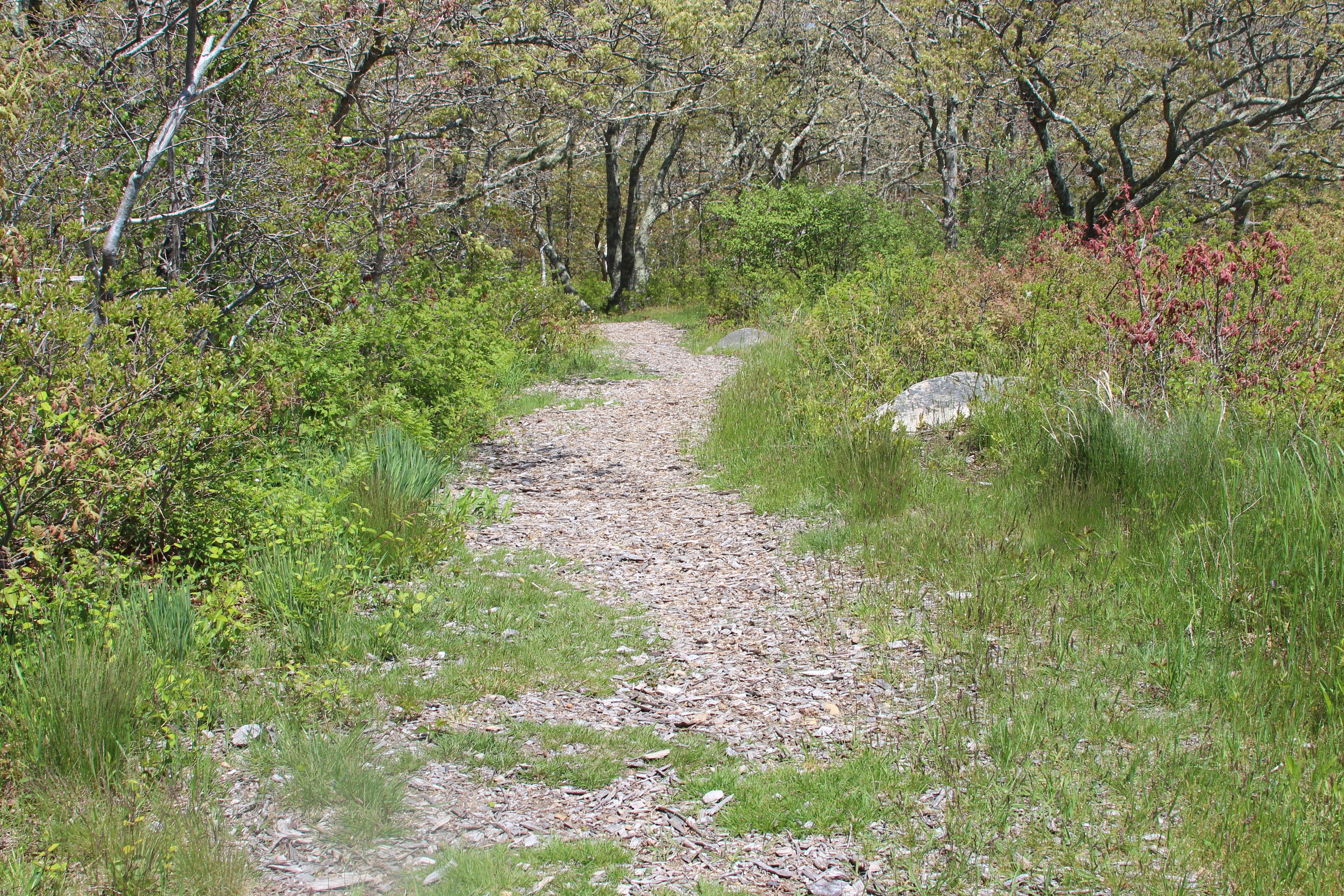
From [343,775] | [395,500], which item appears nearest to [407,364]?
[395,500]

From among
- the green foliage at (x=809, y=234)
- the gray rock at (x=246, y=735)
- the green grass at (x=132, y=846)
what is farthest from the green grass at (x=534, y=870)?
the green foliage at (x=809, y=234)

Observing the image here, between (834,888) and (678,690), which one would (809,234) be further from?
(834,888)

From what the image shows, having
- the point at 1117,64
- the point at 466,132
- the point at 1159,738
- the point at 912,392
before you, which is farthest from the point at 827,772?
the point at 1117,64

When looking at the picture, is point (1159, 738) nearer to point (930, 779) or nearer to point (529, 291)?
point (930, 779)

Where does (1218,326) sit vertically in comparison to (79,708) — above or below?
above

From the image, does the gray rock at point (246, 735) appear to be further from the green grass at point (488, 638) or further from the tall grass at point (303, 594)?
the tall grass at point (303, 594)

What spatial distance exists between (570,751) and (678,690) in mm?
766

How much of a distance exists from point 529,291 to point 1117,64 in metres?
9.60

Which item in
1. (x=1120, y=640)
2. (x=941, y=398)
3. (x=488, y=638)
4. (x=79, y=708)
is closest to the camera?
(x=79, y=708)

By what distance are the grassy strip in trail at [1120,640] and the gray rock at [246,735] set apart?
264cm

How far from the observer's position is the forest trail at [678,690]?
10.7 feet

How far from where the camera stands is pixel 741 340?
55.3ft

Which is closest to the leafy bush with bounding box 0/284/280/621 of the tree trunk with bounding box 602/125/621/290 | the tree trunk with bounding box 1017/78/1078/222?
the tree trunk with bounding box 1017/78/1078/222

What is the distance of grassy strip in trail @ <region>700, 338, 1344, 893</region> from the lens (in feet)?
10.1
